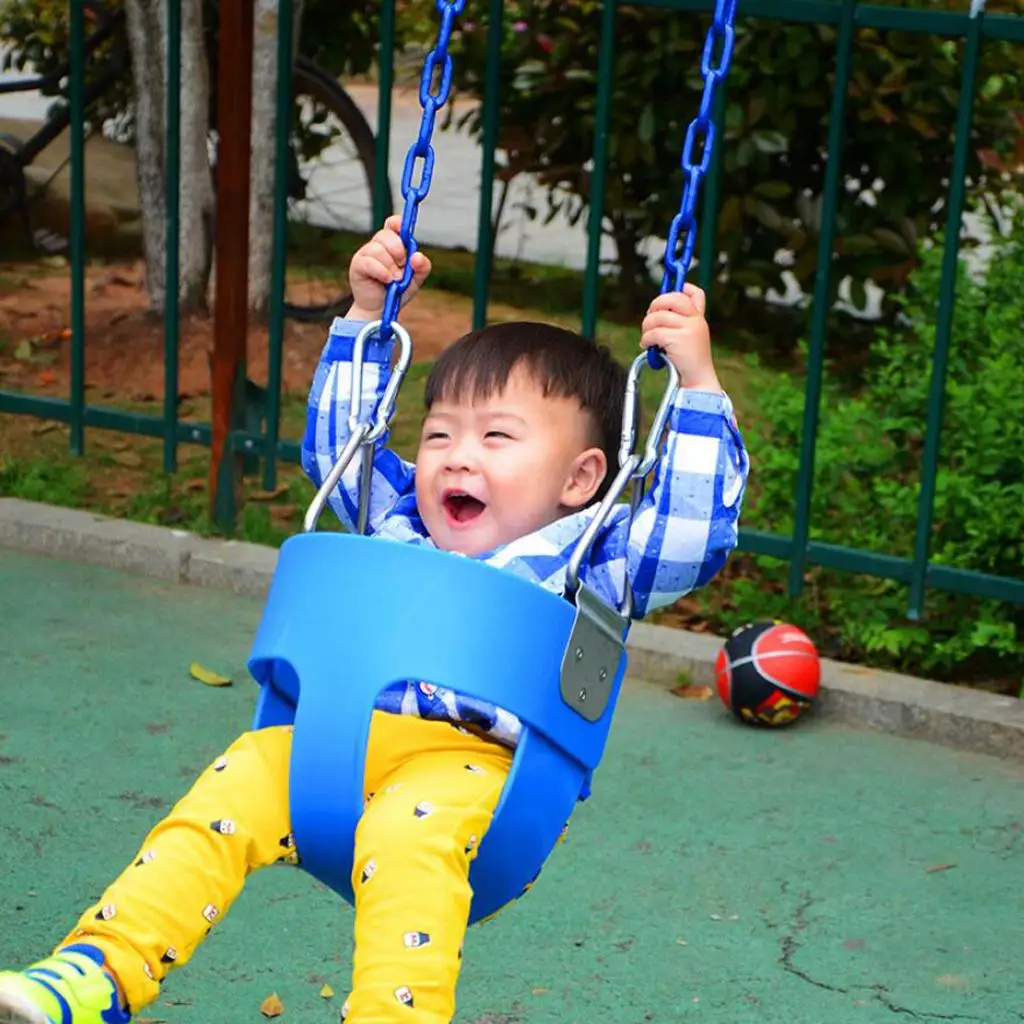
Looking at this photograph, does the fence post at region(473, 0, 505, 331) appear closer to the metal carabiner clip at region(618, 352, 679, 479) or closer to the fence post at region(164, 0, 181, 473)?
the fence post at region(164, 0, 181, 473)

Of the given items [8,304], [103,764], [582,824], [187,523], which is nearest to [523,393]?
[582,824]

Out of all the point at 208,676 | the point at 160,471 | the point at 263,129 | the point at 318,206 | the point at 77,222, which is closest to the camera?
the point at 208,676

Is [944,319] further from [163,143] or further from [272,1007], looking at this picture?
[163,143]

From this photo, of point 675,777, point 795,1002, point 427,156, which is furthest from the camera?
point 675,777

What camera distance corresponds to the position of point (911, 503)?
210 inches

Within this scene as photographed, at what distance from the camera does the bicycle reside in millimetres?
7875

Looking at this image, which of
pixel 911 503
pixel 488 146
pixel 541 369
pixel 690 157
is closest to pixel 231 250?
pixel 488 146

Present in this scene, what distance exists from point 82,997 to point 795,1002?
1408 mm

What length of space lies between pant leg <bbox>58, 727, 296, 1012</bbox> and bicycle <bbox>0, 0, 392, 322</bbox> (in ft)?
16.1

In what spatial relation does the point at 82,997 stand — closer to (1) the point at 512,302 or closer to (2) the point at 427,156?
(2) the point at 427,156

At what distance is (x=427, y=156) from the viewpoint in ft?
9.76

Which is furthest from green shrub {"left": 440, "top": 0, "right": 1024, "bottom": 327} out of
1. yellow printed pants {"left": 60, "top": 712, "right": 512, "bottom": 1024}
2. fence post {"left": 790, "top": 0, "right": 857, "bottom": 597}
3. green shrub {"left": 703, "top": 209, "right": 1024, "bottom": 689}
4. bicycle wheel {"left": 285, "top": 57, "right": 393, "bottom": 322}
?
yellow printed pants {"left": 60, "top": 712, "right": 512, "bottom": 1024}

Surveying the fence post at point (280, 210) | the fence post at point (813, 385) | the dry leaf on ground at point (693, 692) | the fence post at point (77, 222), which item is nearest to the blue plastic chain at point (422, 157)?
the dry leaf on ground at point (693, 692)

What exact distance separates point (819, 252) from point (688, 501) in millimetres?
2457
